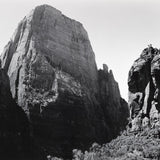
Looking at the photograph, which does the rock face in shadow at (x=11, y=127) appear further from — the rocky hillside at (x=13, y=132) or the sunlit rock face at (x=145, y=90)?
the sunlit rock face at (x=145, y=90)

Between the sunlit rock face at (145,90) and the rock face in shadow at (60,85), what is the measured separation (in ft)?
142

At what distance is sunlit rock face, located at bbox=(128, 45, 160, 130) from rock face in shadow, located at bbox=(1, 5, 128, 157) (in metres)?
43.4

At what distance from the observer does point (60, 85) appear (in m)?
131

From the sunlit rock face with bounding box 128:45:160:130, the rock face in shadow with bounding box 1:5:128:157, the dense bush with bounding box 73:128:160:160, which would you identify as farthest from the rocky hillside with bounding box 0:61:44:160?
the sunlit rock face with bounding box 128:45:160:130

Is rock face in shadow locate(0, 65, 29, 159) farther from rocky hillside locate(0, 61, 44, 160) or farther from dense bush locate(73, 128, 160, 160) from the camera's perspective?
dense bush locate(73, 128, 160, 160)

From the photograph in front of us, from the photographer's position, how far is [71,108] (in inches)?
5069

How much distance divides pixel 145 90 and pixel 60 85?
201 ft

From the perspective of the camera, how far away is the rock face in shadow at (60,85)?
12119cm

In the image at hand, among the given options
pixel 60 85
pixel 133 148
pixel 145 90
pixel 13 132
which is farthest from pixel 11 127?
pixel 133 148

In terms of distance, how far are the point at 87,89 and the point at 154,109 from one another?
248 ft

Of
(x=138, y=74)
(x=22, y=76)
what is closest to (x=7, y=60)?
(x=22, y=76)

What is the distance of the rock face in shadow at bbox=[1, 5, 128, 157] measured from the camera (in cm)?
12119

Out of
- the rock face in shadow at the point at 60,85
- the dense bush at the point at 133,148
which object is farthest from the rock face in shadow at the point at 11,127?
the dense bush at the point at 133,148

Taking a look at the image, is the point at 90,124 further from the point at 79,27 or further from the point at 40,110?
the point at 79,27
